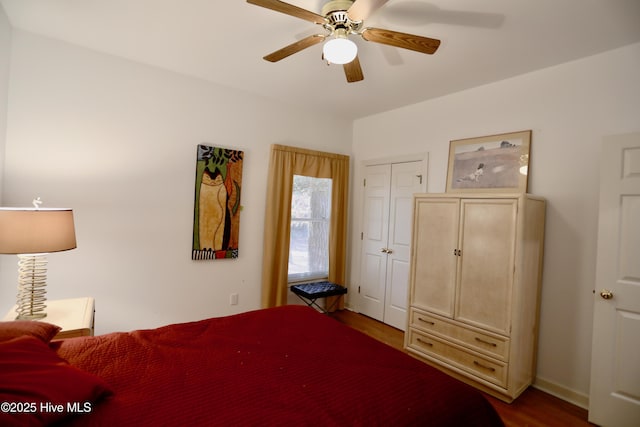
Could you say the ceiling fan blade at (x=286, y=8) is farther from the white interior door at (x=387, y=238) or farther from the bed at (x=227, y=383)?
the white interior door at (x=387, y=238)

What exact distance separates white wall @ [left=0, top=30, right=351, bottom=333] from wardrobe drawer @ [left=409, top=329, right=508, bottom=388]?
5.98 ft

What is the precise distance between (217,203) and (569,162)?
3180 mm

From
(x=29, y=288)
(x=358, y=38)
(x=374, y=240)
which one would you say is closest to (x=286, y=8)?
(x=358, y=38)

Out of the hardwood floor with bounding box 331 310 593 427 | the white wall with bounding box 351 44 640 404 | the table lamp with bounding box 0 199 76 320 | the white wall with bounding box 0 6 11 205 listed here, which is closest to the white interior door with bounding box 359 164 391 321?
the white wall with bounding box 351 44 640 404

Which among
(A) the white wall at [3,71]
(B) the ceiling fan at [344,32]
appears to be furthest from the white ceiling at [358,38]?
(B) the ceiling fan at [344,32]

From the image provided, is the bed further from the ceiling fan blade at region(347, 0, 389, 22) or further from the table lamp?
the ceiling fan blade at region(347, 0, 389, 22)

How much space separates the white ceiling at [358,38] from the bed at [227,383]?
2.01 m

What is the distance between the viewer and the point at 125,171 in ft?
9.09

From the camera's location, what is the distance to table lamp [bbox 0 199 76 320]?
173cm

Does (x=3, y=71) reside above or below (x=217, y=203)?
above

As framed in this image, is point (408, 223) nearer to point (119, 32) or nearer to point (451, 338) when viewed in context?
point (451, 338)

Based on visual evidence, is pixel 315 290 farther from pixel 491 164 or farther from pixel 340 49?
pixel 340 49

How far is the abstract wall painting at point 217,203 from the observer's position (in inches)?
123

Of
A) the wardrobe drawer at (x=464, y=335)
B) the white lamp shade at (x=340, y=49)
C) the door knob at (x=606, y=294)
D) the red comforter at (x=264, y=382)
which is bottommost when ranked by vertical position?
the wardrobe drawer at (x=464, y=335)
